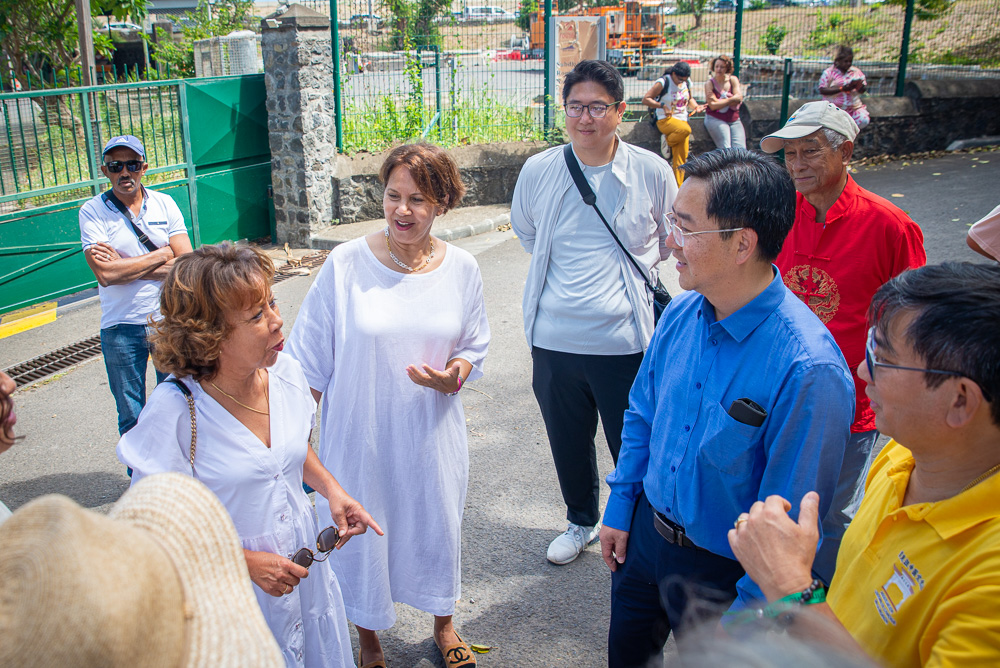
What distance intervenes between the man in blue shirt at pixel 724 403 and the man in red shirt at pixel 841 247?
3.02ft

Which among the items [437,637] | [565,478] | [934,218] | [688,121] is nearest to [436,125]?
[688,121]

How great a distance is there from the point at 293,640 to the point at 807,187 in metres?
2.61

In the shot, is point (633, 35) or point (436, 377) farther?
point (633, 35)

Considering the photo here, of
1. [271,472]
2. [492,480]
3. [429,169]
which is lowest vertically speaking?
[492,480]

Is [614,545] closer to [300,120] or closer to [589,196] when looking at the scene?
[589,196]

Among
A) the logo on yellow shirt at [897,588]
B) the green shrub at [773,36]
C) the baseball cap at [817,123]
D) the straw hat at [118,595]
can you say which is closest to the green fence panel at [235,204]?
the baseball cap at [817,123]

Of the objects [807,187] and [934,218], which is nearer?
[807,187]

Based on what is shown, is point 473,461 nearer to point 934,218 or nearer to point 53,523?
point 53,523

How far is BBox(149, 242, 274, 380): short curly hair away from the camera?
7.18 feet

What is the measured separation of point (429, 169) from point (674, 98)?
28.2ft

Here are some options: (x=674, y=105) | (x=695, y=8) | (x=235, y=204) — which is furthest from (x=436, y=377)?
(x=695, y=8)

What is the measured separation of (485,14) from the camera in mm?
10891

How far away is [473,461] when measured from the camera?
4.70 meters

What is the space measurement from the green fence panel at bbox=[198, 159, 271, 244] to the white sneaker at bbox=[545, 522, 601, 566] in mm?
6797
